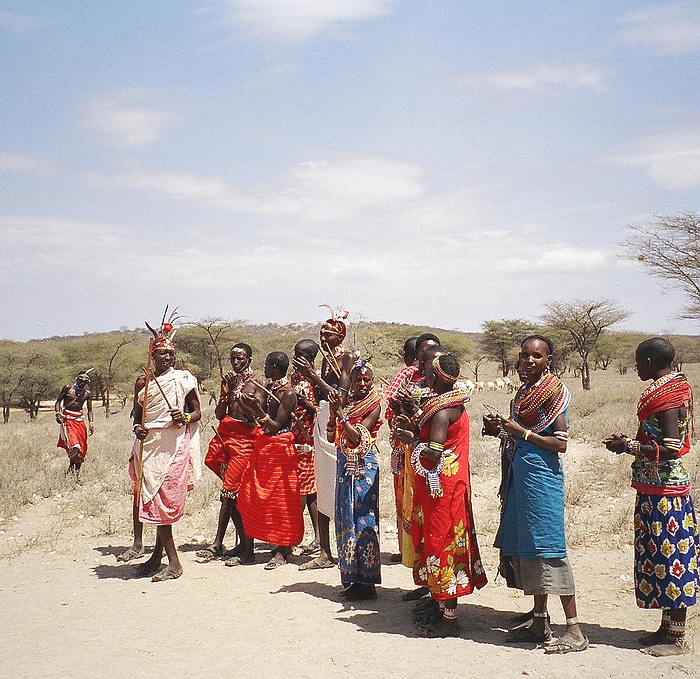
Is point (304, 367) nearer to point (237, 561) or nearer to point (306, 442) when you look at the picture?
point (306, 442)

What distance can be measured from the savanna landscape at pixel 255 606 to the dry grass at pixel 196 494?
3cm

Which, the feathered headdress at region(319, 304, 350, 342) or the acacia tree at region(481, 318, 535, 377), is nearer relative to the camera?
the feathered headdress at region(319, 304, 350, 342)

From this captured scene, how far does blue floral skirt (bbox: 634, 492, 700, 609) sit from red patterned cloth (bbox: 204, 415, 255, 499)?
3.73 metres

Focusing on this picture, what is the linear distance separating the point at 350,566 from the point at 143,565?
2.05 meters

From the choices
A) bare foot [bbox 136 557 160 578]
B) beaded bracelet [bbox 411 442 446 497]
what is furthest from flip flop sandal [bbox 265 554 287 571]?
beaded bracelet [bbox 411 442 446 497]

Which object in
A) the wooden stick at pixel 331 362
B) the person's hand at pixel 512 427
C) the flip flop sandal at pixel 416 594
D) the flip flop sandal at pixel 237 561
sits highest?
the wooden stick at pixel 331 362

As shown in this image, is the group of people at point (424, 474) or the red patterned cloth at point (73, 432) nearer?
the group of people at point (424, 474)

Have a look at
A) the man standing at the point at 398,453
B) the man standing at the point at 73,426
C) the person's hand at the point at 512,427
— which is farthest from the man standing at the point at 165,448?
the man standing at the point at 73,426

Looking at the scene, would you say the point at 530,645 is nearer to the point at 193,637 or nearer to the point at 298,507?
the point at 193,637

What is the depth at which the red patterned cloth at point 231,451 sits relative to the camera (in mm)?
7047

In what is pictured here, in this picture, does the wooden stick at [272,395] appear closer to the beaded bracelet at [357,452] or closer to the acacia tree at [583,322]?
the beaded bracelet at [357,452]

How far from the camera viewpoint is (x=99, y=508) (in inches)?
352

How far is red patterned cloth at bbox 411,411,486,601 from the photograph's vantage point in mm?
4719

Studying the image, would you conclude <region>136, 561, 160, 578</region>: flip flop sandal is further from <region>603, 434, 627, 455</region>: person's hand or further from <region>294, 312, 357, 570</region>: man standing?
<region>603, 434, 627, 455</region>: person's hand
